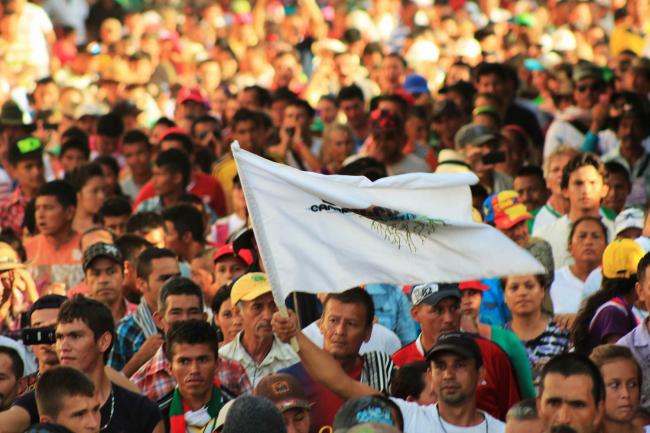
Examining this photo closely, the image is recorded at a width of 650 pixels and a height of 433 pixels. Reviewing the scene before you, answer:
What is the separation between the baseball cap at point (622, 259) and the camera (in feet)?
36.0

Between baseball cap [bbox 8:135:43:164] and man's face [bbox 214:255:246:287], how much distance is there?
5.33 metres

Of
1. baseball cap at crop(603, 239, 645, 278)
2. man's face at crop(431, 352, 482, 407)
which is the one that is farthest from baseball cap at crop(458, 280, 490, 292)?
man's face at crop(431, 352, 482, 407)

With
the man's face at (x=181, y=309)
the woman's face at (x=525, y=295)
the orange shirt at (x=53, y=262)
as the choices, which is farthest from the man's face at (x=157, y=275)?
the woman's face at (x=525, y=295)

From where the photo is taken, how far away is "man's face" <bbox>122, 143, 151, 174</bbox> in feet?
61.0

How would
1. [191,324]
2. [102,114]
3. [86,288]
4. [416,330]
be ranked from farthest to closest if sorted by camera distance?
1. [102,114]
2. [86,288]
3. [416,330]
4. [191,324]

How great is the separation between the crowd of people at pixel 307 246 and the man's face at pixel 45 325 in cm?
2

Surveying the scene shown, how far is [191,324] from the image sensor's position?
33.7 ft

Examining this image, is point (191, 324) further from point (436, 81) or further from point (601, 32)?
point (601, 32)

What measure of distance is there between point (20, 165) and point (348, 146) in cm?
307

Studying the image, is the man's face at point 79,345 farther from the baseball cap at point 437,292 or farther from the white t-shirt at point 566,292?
the white t-shirt at point 566,292

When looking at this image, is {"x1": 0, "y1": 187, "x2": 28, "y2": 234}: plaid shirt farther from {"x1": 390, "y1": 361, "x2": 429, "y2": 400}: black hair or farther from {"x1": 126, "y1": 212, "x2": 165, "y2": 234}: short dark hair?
{"x1": 390, "y1": 361, "x2": 429, "y2": 400}: black hair

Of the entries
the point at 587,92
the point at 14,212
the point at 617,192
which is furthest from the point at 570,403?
the point at 587,92

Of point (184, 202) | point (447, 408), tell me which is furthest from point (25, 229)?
point (447, 408)

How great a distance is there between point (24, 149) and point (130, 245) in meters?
4.76
